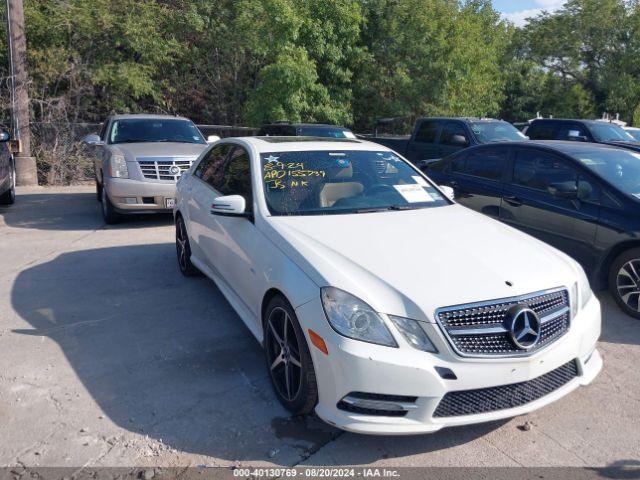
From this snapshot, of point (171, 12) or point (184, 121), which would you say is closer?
point (184, 121)

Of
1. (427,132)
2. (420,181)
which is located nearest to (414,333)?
(420,181)

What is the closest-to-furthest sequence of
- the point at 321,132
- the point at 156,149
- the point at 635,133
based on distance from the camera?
1. the point at 156,149
2. the point at 321,132
3. the point at 635,133

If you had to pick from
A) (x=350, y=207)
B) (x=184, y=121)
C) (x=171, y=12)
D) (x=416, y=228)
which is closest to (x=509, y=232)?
(x=416, y=228)

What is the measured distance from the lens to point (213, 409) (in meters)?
3.77

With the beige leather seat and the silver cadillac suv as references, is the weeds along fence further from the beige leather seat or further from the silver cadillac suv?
the beige leather seat

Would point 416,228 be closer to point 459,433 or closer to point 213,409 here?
point 459,433

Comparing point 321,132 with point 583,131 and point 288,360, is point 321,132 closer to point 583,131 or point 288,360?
point 583,131

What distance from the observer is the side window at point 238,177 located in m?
4.71

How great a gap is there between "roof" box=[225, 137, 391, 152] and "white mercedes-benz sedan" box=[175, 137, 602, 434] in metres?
0.25

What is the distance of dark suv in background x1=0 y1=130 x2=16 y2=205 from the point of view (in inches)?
393

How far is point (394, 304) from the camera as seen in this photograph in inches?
127

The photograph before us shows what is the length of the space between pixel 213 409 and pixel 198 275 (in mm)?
2869

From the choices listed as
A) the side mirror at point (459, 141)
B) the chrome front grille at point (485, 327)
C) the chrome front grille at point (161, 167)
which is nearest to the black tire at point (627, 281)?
the chrome front grille at point (485, 327)

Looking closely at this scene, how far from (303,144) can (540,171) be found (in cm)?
288
